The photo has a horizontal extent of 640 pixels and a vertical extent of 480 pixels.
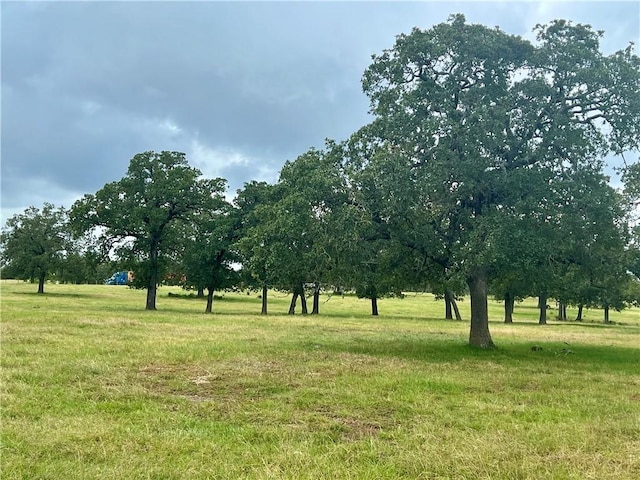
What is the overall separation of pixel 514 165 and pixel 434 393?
37.7ft

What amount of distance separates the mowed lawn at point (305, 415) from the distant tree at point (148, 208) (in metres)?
26.5

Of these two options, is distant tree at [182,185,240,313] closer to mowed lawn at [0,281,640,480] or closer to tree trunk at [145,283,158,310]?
tree trunk at [145,283,158,310]

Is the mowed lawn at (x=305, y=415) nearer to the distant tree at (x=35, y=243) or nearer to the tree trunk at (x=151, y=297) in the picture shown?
the tree trunk at (x=151, y=297)

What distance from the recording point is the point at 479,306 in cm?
2097

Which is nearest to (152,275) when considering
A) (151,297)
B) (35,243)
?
(151,297)

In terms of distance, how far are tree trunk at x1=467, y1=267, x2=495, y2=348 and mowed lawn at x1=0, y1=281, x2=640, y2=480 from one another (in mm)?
3636

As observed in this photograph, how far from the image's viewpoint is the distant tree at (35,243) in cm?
6500

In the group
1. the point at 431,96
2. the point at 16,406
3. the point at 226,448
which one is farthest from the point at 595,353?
the point at 16,406

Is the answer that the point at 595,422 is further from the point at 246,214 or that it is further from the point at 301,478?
the point at 246,214

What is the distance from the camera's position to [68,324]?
2569 centimetres

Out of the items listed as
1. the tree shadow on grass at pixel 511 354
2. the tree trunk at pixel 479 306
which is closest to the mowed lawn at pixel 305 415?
the tree shadow on grass at pixel 511 354

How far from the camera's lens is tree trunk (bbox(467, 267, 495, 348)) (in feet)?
67.2

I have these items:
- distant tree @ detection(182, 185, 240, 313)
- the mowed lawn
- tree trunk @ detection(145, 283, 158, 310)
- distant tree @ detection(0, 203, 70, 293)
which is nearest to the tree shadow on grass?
the mowed lawn

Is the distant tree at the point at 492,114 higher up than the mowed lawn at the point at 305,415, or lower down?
higher up
